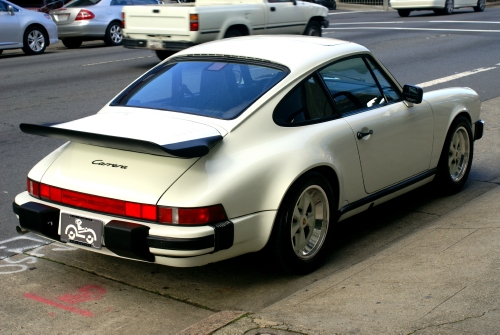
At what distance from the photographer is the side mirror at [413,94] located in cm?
559

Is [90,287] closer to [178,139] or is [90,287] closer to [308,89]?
[178,139]

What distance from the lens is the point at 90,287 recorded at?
463 cm

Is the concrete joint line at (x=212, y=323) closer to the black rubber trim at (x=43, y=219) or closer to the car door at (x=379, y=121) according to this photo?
the black rubber trim at (x=43, y=219)

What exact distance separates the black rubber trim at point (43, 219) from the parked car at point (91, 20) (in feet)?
52.3

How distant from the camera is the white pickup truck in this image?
14.2 metres

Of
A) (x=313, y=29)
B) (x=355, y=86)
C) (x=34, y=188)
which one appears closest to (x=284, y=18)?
(x=313, y=29)

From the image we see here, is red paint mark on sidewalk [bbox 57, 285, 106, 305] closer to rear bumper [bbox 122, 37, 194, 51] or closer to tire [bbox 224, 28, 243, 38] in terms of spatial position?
rear bumper [bbox 122, 37, 194, 51]

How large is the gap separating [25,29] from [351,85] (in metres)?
14.3

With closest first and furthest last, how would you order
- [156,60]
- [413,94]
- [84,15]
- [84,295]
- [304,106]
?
[84,295] < [304,106] < [413,94] < [156,60] < [84,15]

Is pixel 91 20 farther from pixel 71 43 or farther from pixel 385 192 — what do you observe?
pixel 385 192

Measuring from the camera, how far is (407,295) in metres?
4.11

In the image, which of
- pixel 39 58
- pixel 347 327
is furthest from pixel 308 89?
pixel 39 58

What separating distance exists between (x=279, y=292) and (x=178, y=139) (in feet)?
3.91

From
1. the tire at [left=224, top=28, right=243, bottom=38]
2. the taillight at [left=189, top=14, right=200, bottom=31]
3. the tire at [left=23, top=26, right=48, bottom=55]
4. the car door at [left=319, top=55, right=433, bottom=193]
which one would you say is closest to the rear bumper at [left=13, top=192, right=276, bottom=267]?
the car door at [left=319, top=55, right=433, bottom=193]
